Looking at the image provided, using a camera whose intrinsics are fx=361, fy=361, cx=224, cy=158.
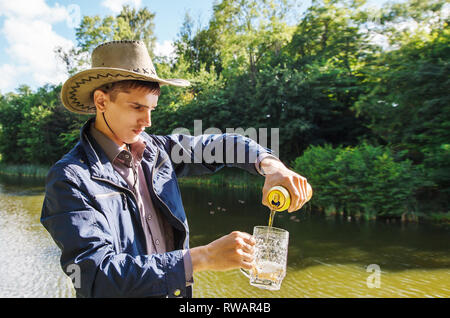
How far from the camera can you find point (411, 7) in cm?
1523

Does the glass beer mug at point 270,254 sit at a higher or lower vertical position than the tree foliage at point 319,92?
lower

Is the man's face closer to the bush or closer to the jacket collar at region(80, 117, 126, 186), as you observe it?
the jacket collar at region(80, 117, 126, 186)

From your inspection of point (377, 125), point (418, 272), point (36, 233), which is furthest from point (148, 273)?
point (377, 125)

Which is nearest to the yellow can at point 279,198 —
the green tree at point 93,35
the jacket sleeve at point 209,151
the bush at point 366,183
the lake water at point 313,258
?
the jacket sleeve at point 209,151

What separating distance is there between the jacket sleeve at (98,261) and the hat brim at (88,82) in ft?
1.90

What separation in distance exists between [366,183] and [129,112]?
12.0m

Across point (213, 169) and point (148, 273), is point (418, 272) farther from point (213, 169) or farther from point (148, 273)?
point (148, 273)

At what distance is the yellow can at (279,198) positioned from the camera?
4.68 feet

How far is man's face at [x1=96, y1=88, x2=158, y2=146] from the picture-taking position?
1630mm

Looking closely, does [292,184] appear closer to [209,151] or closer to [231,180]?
[209,151]

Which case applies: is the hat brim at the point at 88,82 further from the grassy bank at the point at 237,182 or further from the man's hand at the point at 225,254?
the grassy bank at the point at 237,182

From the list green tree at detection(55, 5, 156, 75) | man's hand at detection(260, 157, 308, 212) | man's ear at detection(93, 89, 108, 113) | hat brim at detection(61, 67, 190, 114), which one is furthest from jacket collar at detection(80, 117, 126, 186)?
green tree at detection(55, 5, 156, 75)

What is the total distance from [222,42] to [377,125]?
24738 millimetres

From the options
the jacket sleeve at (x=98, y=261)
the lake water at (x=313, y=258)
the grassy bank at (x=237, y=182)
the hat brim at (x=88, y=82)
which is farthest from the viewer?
the grassy bank at (x=237, y=182)
